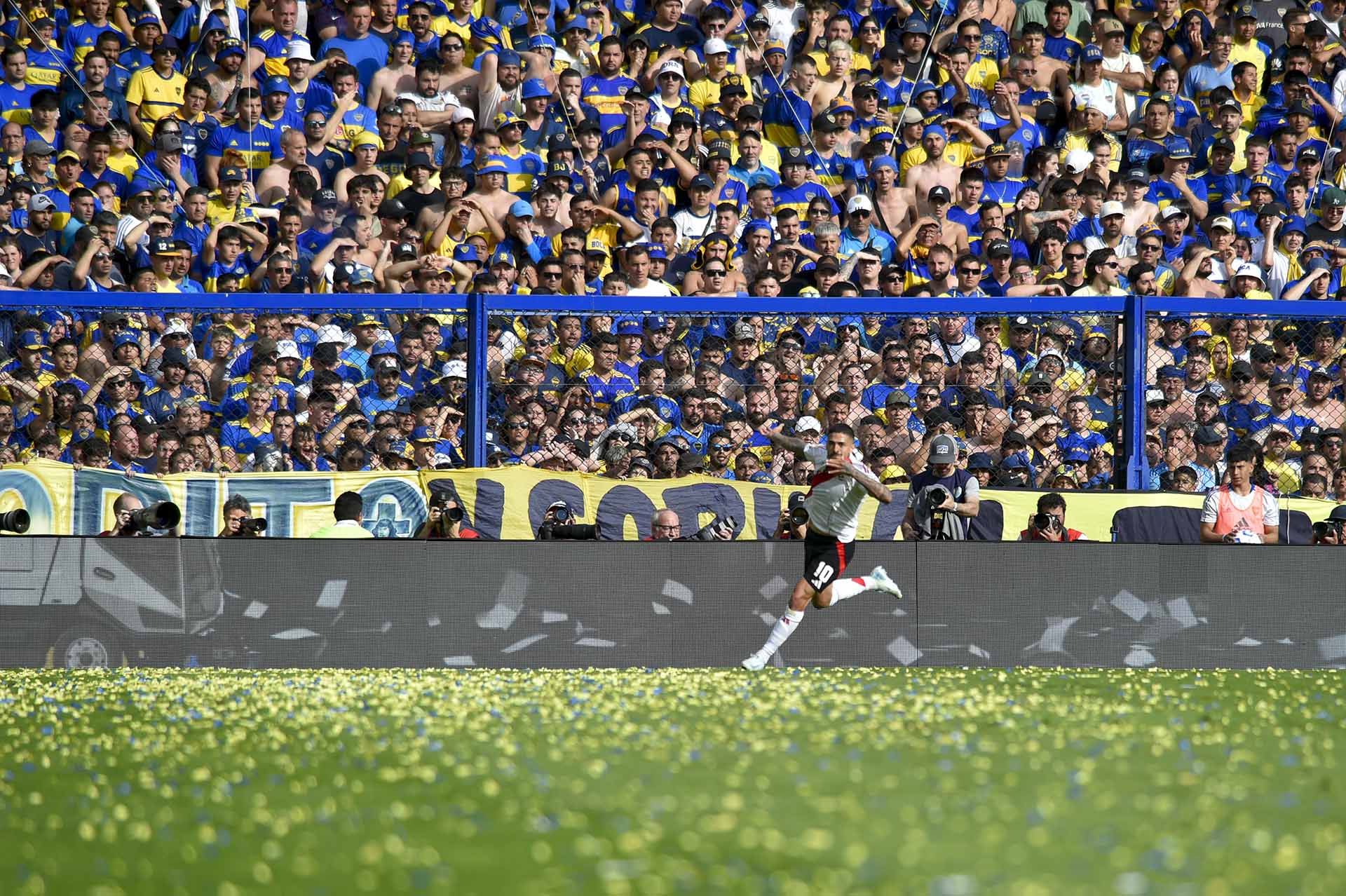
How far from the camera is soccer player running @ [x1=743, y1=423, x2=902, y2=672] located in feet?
35.7

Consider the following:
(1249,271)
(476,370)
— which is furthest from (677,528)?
(1249,271)

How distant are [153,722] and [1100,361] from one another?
721cm

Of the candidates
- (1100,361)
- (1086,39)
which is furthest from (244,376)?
(1086,39)

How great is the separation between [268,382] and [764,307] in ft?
12.0

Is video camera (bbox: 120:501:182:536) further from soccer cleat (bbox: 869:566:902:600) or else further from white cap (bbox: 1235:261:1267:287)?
white cap (bbox: 1235:261:1267:287)

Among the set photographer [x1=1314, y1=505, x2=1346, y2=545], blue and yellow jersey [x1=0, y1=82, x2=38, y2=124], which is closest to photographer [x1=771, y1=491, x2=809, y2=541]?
photographer [x1=1314, y1=505, x2=1346, y2=545]

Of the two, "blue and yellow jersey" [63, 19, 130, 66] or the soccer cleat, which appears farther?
"blue and yellow jersey" [63, 19, 130, 66]

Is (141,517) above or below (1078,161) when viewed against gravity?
below

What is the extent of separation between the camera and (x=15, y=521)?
10992 mm

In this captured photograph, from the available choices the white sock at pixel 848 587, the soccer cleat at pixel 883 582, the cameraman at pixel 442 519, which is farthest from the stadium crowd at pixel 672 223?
the white sock at pixel 848 587

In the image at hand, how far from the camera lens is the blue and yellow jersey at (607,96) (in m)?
15.4

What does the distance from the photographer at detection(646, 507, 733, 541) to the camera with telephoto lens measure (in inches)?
170

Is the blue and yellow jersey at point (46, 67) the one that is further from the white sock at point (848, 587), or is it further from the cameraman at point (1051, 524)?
the cameraman at point (1051, 524)

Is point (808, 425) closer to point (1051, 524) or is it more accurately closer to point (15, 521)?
point (1051, 524)
